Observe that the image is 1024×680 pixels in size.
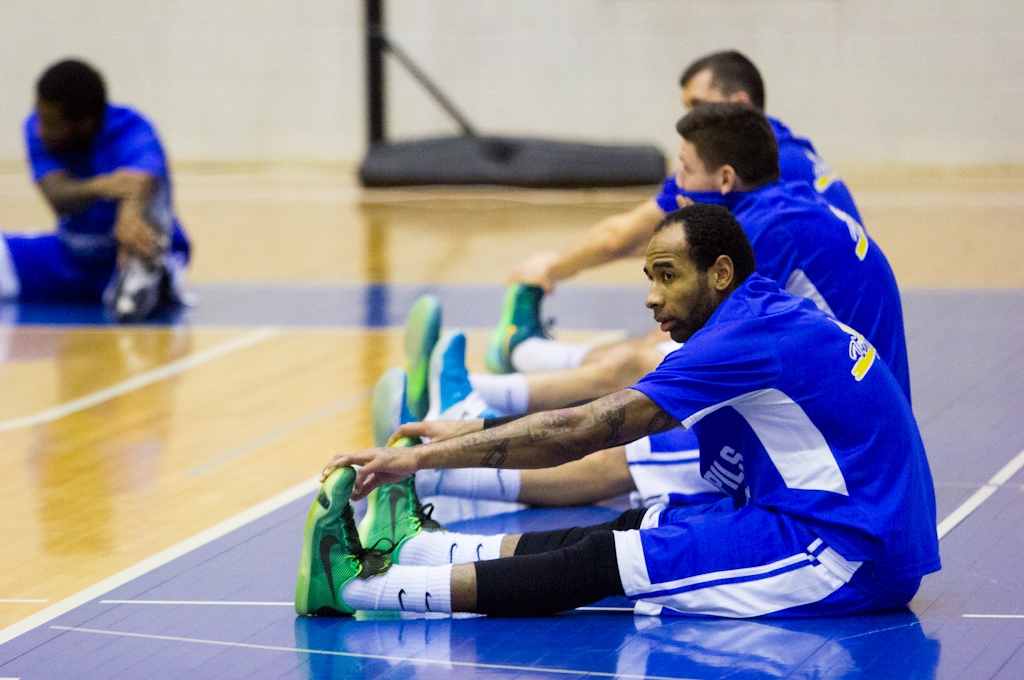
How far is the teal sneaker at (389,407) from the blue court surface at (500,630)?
12.7 inches

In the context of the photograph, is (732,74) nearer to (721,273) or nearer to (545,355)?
(545,355)

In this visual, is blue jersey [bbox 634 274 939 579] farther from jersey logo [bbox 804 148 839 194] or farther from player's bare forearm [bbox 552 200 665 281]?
player's bare forearm [bbox 552 200 665 281]

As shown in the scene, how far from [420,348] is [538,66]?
949 cm

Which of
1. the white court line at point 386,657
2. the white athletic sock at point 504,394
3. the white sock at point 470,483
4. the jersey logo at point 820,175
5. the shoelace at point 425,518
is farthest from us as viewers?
the white athletic sock at point 504,394

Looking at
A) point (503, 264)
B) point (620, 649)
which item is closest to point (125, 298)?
point (503, 264)

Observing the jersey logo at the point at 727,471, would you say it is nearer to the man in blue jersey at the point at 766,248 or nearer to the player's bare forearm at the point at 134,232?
the man in blue jersey at the point at 766,248

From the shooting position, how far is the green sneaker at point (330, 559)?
3.45 meters

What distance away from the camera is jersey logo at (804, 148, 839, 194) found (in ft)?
16.0

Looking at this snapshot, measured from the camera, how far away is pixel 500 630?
11.4ft

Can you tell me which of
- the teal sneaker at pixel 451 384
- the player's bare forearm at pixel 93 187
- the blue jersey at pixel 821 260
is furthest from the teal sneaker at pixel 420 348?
the player's bare forearm at pixel 93 187

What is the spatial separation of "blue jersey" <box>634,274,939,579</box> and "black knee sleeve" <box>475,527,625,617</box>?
1.45ft

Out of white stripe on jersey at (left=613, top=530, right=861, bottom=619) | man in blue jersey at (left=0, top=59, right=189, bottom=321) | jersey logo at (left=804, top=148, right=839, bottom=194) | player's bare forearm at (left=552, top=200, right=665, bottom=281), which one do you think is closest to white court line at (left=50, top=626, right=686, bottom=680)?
white stripe on jersey at (left=613, top=530, right=861, bottom=619)

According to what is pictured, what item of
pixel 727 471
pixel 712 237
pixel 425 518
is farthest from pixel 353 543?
pixel 712 237

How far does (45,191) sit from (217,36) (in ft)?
21.9
